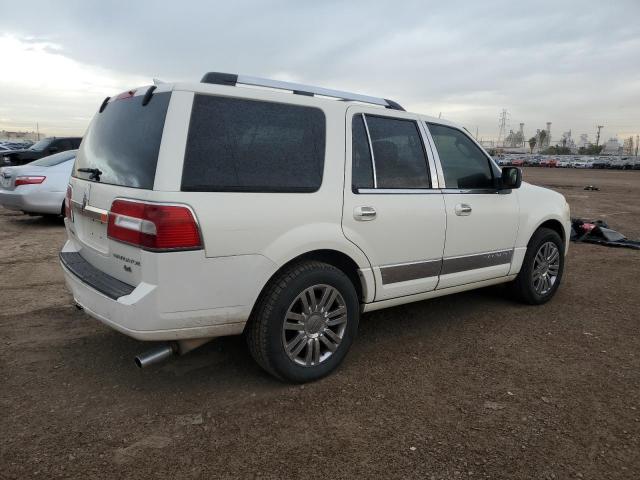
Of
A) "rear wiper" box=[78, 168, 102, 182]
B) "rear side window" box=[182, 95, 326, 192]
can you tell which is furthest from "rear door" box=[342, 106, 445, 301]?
"rear wiper" box=[78, 168, 102, 182]

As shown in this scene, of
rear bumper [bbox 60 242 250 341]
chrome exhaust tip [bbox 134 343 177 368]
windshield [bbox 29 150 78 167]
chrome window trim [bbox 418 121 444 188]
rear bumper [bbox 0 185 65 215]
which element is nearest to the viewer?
rear bumper [bbox 60 242 250 341]

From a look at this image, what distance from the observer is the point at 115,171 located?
2.98 metres

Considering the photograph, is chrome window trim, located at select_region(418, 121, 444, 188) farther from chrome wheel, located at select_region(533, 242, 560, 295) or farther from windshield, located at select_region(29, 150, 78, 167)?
windshield, located at select_region(29, 150, 78, 167)

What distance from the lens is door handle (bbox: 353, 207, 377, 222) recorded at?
336cm

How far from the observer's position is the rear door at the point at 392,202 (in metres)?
3.42

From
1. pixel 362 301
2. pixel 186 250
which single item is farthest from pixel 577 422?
pixel 186 250

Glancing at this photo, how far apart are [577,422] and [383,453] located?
1.23 meters

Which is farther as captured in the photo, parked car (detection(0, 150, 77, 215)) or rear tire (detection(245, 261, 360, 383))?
parked car (detection(0, 150, 77, 215))

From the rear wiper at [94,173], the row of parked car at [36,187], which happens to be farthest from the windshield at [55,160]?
the rear wiper at [94,173]

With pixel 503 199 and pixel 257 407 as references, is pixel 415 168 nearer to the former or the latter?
pixel 503 199

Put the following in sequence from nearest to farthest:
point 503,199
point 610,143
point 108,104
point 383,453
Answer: point 383,453, point 108,104, point 503,199, point 610,143

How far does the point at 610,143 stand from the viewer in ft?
504

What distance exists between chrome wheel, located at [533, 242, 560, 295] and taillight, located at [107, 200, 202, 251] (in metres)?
3.64

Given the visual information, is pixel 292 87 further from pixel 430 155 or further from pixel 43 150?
pixel 43 150
